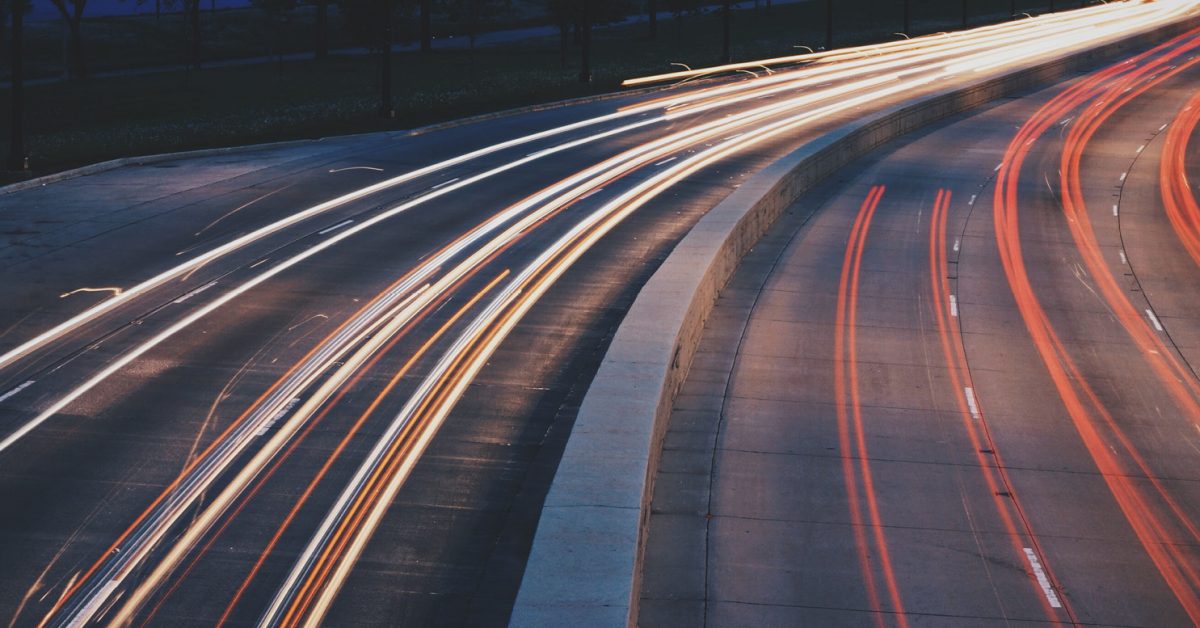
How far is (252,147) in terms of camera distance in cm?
3800

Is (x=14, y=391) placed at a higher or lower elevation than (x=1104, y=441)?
higher

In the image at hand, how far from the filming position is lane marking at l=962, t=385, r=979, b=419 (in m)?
17.6

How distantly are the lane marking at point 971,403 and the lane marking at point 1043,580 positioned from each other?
4413 millimetres

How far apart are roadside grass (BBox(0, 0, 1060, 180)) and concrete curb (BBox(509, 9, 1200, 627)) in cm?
1926

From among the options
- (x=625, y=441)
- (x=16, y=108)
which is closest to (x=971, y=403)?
(x=625, y=441)

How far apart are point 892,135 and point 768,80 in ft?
57.5

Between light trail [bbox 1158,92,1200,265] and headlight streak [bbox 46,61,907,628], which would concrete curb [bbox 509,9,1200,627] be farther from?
light trail [bbox 1158,92,1200,265]

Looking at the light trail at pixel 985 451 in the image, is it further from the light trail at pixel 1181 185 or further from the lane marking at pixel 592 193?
the lane marking at pixel 592 193

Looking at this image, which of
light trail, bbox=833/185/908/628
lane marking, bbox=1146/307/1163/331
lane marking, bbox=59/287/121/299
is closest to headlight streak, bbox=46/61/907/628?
lane marking, bbox=59/287/121/299

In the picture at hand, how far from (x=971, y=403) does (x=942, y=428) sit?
129 cm

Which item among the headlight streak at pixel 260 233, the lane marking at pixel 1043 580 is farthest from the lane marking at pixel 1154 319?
the headlight streak at pixel 260 233

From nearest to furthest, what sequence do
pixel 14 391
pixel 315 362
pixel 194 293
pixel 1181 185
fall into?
pixel 14 391 → pixel 315 362 → pixel 194 293 → pixel 1181 185

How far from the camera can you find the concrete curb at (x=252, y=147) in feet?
103

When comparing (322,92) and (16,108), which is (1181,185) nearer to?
(16,108)
